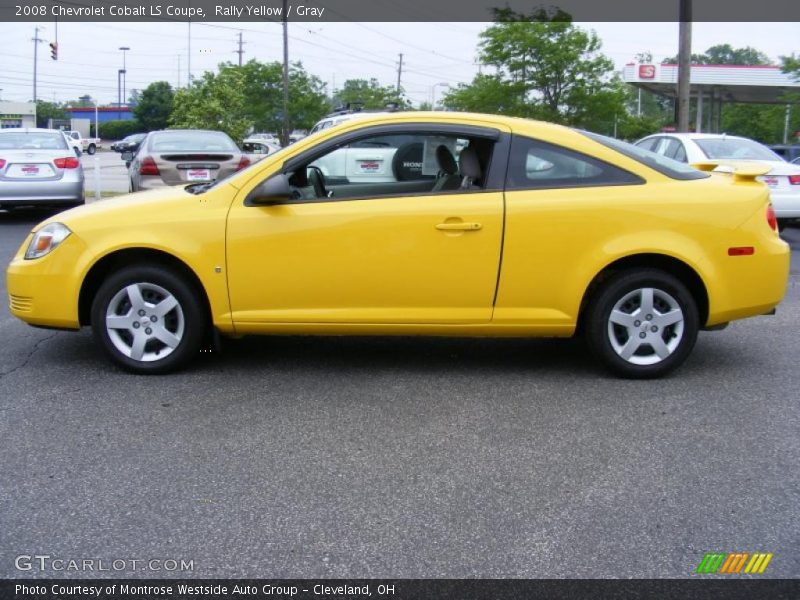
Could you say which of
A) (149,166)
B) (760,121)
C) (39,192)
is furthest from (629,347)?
(760,121)

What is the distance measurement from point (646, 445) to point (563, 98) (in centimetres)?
2481

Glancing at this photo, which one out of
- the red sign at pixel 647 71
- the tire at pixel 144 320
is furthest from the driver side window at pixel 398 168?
the red sign at pixel 647 71

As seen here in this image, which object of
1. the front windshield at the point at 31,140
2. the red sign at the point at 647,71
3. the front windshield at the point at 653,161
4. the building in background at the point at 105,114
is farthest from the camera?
the building in background at the point at 105,114

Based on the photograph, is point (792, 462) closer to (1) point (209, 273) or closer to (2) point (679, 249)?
(2) point (679, 249)

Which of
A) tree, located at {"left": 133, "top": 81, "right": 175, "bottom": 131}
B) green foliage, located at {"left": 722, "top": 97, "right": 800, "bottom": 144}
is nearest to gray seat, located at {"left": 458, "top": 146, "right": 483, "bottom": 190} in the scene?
green foliage, located at {"left": 722, "top": 97, "right": 800, "bottom": 144}

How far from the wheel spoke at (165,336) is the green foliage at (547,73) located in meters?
23.4

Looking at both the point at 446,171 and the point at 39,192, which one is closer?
the point at 446,171

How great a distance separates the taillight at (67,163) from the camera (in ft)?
44.5

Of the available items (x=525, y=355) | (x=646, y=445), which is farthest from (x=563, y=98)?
(x=646, y=445)

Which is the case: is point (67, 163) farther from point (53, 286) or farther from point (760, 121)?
point (760, 121)

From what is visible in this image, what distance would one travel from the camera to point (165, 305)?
17.6 ft

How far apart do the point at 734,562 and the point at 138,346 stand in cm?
365

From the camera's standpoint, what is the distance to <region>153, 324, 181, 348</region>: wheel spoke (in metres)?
5.38

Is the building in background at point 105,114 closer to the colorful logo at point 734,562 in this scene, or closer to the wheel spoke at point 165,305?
the wheel spoke at point 165,305
